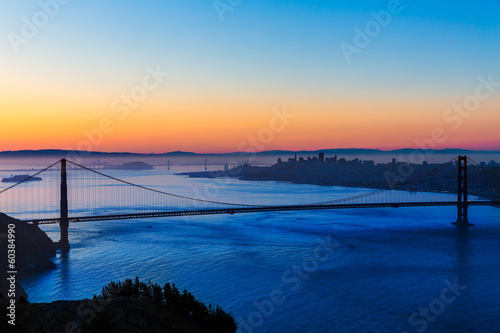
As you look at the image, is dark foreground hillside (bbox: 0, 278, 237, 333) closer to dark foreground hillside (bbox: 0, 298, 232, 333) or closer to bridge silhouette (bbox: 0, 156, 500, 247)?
dark foreground hillside (bbox: 0, 298, 232, 333)

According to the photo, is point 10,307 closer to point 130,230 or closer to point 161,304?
point 161,304

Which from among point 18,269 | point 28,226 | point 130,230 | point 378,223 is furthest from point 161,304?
point 378,223

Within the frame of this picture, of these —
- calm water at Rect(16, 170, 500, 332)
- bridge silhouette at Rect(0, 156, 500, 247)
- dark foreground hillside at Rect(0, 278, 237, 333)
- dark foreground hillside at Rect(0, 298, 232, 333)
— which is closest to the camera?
dark foreground hillside at Rect(0, 298, 232, 333)

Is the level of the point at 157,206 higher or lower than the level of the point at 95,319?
lower

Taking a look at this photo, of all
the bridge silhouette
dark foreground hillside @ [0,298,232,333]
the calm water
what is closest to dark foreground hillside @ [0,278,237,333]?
dark foreground hillside @ [0,298,232,333]

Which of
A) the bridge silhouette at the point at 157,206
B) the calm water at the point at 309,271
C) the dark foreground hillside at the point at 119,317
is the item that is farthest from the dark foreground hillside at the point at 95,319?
the bridge silhouette at the point at 157,206

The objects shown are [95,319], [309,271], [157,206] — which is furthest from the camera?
[157,206]

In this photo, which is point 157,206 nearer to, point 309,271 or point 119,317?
point 309,271

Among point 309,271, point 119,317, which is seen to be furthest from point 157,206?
point 119,317

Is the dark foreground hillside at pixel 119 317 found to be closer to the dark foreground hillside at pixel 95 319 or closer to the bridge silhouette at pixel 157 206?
the dark foreground hillside at pixel 95 319
